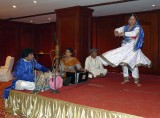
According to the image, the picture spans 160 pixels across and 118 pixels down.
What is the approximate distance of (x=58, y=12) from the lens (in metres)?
7.11

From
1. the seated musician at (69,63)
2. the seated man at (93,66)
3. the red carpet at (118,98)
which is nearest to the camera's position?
the red carpet at (118,98)

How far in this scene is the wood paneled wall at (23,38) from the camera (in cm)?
1026

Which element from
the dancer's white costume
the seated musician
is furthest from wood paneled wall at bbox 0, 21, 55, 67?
the dancer's white costume

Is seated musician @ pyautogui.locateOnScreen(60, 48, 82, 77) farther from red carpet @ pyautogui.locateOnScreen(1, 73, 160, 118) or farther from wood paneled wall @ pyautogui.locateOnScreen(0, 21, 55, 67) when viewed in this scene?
wood paneled wall @ pyautogui.locateOnScreen(0, 21, 55, 67)

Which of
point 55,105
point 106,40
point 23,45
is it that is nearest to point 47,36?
point 23,45

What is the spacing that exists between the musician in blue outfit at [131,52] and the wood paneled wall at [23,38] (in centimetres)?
691

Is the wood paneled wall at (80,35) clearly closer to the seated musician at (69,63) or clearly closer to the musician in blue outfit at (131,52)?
the seated musician at (69,63)

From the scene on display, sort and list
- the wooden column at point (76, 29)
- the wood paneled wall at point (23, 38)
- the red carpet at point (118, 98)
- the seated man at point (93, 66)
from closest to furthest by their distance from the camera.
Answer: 1. the red carpet at point (118, 98)
2. the seated man at point (93, 66)
3. the wooden column at point (76, 29)
4. the wood paneled wall at point (23, 38)

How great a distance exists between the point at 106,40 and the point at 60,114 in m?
6.17

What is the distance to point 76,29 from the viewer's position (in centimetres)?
659

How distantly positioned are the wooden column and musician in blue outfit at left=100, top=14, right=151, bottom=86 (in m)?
2.19

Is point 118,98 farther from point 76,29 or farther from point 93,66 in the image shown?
point 76,29

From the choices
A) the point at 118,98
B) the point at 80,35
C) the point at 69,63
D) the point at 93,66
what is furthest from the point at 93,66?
the point at 118,98

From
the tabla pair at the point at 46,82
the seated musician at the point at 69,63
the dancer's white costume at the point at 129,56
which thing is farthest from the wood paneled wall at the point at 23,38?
the dancer's white costume at the point at 129,56
